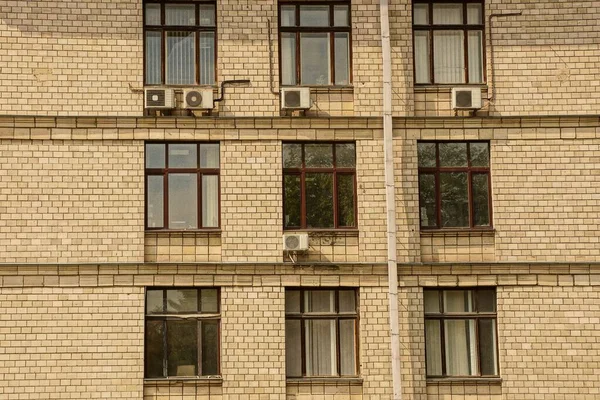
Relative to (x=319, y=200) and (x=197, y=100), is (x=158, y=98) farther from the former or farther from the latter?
(x=319, y=200)

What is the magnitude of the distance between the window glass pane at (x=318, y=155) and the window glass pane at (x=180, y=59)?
100 inches

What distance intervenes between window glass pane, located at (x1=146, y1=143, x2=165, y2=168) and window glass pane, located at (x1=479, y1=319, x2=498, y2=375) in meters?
6.66

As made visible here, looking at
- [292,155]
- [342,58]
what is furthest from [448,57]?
[292,155]

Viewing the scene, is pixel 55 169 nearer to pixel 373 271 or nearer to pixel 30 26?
pixel 30 26

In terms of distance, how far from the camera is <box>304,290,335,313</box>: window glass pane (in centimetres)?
2211

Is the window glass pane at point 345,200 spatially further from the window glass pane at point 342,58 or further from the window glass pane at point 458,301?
the window glass pane at point 458,301

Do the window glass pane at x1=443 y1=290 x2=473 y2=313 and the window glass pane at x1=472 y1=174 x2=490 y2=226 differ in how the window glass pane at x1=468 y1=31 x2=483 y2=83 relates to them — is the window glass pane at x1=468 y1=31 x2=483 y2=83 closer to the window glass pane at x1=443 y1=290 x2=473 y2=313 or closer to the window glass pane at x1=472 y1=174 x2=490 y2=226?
the window glass pane at x1=472 y1=174 x2=490 y2=226

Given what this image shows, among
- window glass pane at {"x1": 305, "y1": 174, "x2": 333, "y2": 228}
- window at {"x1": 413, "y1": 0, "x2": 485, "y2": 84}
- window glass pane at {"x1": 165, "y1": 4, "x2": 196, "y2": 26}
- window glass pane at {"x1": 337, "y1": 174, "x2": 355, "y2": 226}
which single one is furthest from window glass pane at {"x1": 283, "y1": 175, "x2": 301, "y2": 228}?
window glass pane at {"x1": 165, "y1": 4, "x2": 196, "y2": 26}

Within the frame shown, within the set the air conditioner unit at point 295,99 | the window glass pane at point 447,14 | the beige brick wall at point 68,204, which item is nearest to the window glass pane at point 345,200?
the air conditioner unit at point 295,99

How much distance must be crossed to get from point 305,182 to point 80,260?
14.4 ft

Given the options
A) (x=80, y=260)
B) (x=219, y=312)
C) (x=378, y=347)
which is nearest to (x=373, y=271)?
(x=378, y=347)

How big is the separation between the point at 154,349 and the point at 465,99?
7376mm

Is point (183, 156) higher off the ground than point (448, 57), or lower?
lower

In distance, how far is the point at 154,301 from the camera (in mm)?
21844
